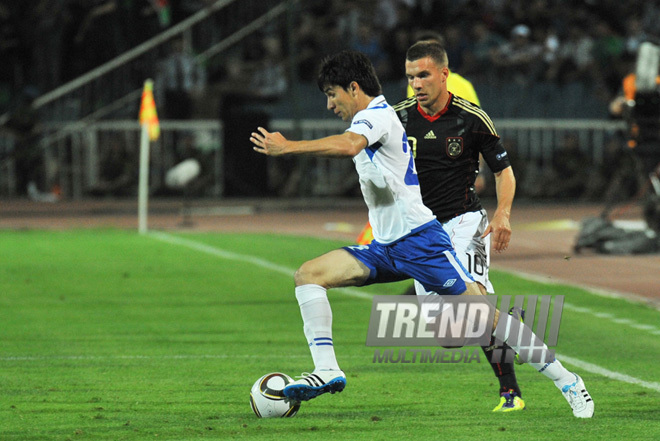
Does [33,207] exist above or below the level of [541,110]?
below

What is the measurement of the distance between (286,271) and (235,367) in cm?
683

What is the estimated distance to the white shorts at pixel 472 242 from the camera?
7.49 metres

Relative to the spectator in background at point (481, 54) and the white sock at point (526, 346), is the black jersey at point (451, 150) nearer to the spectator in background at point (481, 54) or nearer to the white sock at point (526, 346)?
the white sock at point (526, 346)

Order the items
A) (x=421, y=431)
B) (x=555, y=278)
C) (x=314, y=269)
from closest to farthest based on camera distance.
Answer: (x=421, y=431)
(x=314, y=269)
(x=555, y=278)

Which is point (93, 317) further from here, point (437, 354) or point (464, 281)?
point (464, 281)

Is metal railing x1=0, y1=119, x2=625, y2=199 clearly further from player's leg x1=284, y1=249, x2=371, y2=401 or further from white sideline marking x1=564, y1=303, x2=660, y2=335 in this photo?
player's leg x1=284, y1=249, x2=371, y2=401

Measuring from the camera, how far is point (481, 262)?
756cm

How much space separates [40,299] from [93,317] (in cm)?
155

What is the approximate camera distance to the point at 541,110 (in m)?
28.5

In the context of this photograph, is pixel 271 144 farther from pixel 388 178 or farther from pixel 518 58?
pixel 518 58

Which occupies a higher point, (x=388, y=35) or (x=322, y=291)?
(x=388, y=35)

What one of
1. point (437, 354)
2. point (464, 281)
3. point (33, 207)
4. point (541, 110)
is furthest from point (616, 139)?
point (464, 281)

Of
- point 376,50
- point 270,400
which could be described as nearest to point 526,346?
point 270,400

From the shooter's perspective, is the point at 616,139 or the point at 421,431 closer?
the point at 421,431
